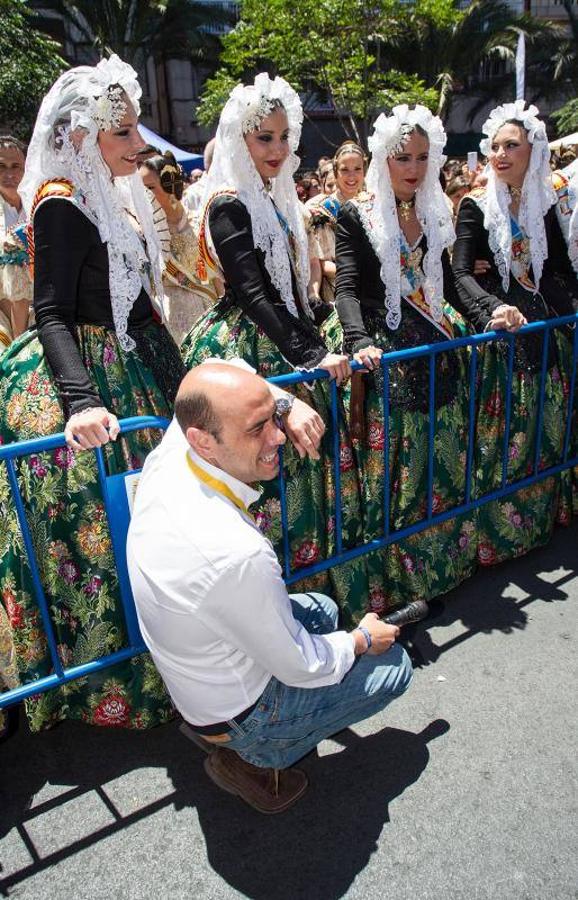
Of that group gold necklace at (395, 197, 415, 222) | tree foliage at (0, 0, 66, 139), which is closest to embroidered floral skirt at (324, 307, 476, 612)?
gold necklace at (395, 197, 415, 222)

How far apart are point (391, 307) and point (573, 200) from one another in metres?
1.33

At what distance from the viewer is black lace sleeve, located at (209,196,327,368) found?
98.9 inches

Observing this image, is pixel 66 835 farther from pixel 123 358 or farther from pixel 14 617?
pixel 123 358

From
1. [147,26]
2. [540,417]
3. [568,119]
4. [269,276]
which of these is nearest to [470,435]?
[540,417]

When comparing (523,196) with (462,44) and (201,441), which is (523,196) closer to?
(201,441)

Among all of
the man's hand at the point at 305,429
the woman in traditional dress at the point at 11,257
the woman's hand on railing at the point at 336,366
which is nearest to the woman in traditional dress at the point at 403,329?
the woman's hand on railing at the point at 336,366

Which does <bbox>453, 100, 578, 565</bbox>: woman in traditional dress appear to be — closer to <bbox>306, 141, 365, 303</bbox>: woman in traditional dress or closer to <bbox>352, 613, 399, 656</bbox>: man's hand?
<bbox>352, 613, 399, 656</bbox>: man's hand

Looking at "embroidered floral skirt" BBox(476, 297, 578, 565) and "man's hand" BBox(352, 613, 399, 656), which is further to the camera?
"embroidered floral skirt" BBox(476, 297, 578, 565)

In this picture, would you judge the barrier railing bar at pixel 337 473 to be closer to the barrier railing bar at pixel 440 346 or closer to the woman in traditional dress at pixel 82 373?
the barrier railing bar at pixel 440 346

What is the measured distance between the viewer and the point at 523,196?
3213mm

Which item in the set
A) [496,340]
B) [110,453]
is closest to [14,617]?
[110,453]

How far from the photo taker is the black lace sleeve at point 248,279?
2.51 m

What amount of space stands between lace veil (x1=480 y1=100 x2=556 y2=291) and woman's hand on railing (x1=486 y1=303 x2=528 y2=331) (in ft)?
1.12

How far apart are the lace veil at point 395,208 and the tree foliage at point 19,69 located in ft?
49.5
